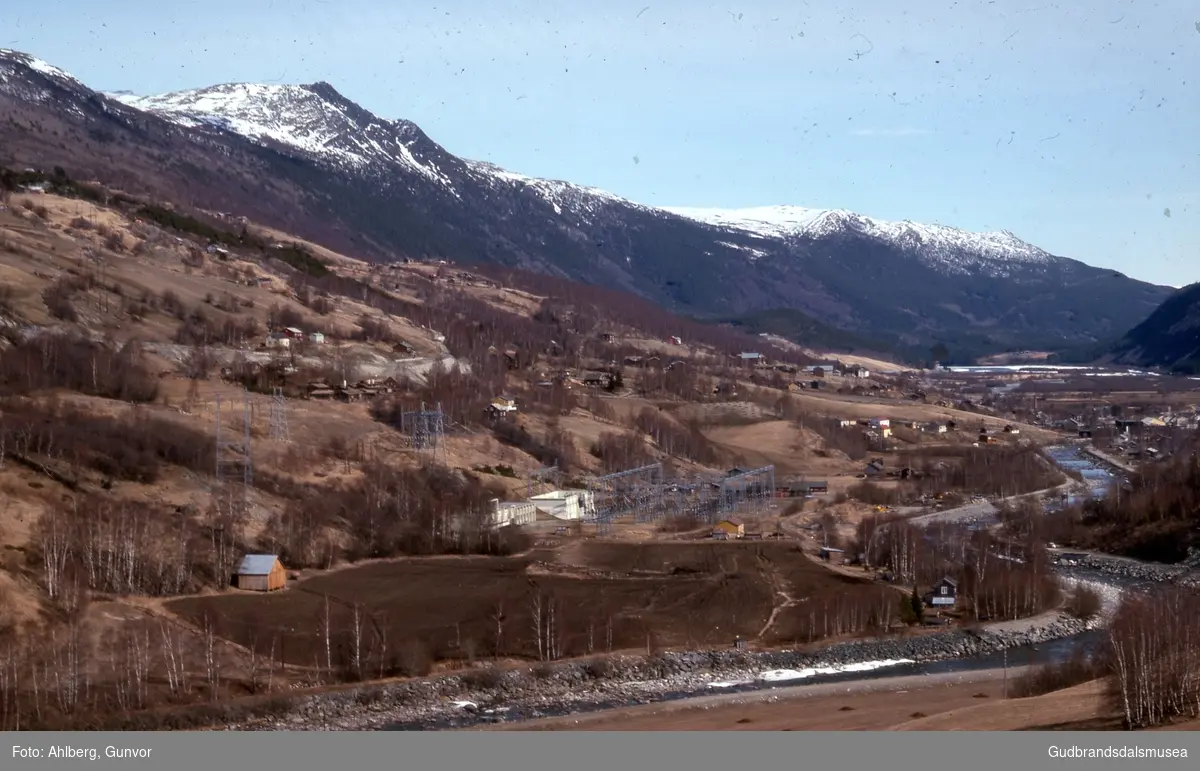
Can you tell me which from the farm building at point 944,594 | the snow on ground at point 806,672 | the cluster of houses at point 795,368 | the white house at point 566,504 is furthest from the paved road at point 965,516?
the cluster of houses at point 795,368

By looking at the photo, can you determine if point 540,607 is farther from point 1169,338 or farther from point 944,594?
point 1169,338

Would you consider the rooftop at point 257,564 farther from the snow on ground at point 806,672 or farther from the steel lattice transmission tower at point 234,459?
the snow on ground at point 806,672

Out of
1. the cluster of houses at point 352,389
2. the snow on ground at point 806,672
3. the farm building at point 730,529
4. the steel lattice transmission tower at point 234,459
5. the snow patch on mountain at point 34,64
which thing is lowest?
the snow on ground at point 806,672

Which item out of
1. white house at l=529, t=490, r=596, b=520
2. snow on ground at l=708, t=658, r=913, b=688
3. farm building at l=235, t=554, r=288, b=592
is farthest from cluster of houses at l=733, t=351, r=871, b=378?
farm building at l=235, t=554, r=288, b=592

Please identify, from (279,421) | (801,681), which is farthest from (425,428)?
(801,681)

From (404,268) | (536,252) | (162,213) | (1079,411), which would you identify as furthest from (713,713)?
(536,252)
